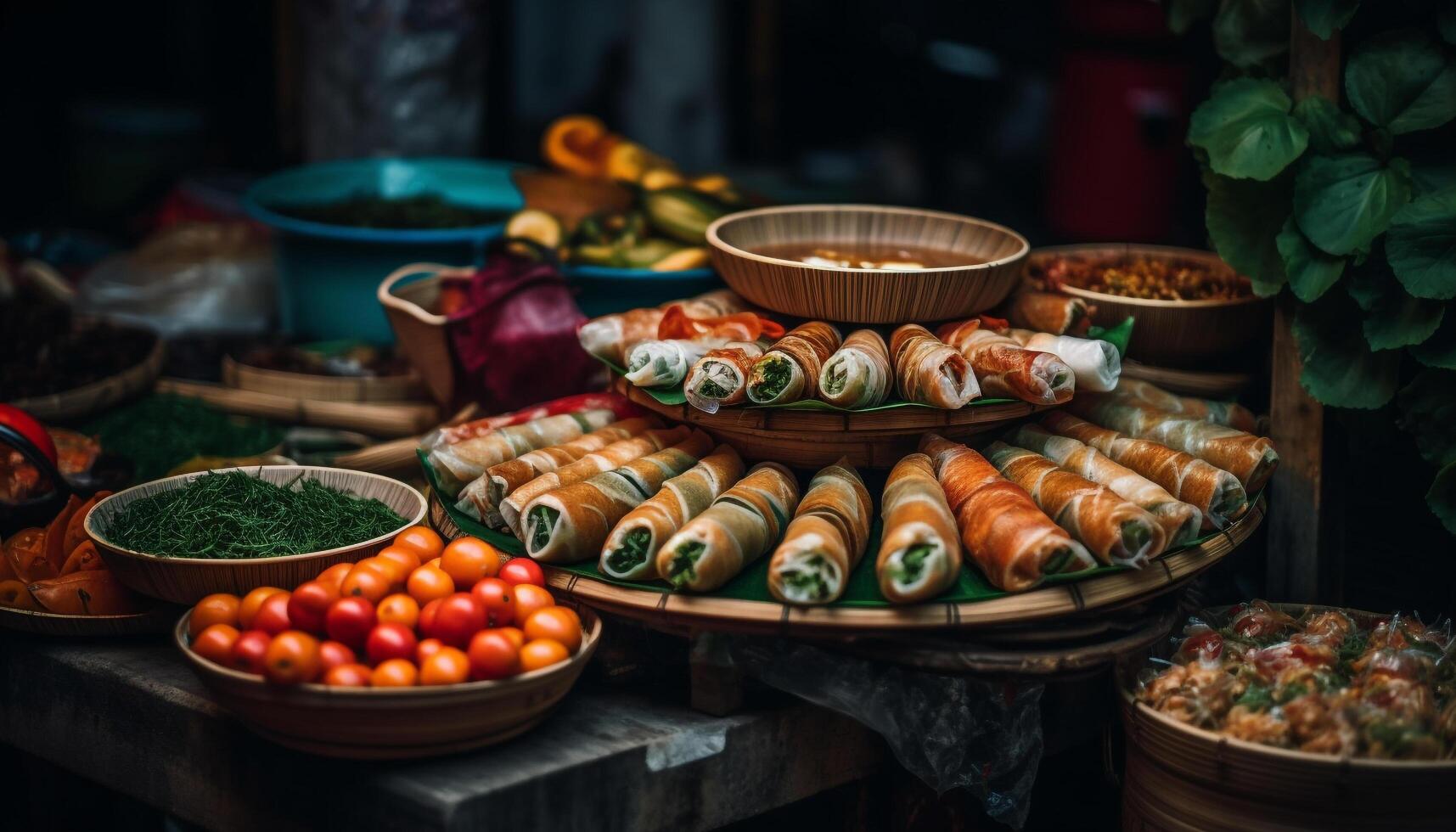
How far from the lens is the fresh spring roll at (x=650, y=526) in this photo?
273 cm

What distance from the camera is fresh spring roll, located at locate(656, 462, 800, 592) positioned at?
265cm

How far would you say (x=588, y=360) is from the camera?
4.06 m

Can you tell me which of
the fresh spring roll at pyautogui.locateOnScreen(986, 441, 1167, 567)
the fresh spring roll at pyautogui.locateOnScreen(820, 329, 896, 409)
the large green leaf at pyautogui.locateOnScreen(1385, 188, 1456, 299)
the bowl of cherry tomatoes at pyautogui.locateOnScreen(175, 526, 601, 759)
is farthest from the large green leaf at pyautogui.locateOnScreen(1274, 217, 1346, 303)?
the bowl of cherry tomatoes at pyautogui.locateOnScreen(175, 526, 601, 759)

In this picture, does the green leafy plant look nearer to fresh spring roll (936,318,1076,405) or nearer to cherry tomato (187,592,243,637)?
fresh spring roll (936,318,1076,405)

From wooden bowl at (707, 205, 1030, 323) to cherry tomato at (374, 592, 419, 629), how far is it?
4.07 feet

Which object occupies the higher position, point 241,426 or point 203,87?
point 203,87

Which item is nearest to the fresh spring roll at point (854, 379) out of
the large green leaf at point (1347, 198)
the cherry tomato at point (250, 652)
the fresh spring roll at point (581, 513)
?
the fresh spring roll at point (581, 513)

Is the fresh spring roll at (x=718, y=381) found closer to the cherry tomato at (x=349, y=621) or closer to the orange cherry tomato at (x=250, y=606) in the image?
the cherry tomato at (x=349, y=621)

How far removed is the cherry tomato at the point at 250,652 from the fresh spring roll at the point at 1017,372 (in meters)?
1.63

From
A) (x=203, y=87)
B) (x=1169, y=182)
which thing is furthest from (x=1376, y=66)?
(x=203, y=87)

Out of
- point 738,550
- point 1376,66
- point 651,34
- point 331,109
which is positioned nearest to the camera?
point 738,550

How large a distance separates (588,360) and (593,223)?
59 centimetres

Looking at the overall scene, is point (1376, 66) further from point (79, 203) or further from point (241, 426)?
point (79, 203)

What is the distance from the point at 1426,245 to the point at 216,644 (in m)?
2.76
